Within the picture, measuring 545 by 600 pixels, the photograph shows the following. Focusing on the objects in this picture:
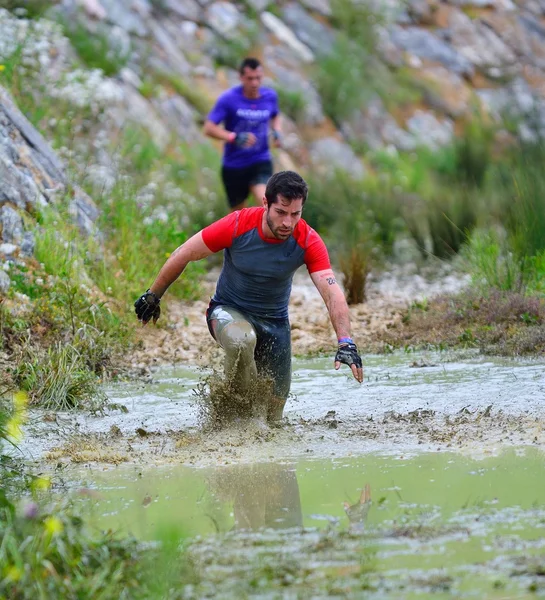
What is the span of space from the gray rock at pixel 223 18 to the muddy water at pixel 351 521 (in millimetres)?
16979

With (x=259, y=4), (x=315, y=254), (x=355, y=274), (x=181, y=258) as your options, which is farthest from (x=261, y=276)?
(x=259, y=4)

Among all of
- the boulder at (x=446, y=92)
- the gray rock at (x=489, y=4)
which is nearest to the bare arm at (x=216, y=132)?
the boulder at (x=446, y=92)

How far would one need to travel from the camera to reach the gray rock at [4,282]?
855 cm

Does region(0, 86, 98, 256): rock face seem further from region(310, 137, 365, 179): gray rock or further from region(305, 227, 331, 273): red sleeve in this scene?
region(310, 137, 365, 179): gray rock

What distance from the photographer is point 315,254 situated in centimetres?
661

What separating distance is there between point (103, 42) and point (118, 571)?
596 inches

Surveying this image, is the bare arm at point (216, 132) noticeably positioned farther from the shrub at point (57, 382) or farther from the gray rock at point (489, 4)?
the gray rock at point (489, 4)

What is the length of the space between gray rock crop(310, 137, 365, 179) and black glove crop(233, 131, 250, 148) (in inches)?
290

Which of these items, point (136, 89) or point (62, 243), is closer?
point (62, 243)

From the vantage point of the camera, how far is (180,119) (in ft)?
60.2

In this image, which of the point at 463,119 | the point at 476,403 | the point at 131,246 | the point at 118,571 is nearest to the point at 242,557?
the point at 118,571

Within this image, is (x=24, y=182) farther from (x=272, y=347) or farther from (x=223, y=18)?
(x=223, y=18)

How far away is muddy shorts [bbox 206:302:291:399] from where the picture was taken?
6.88 m

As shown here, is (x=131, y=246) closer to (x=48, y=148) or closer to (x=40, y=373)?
(x=48, y=148)
